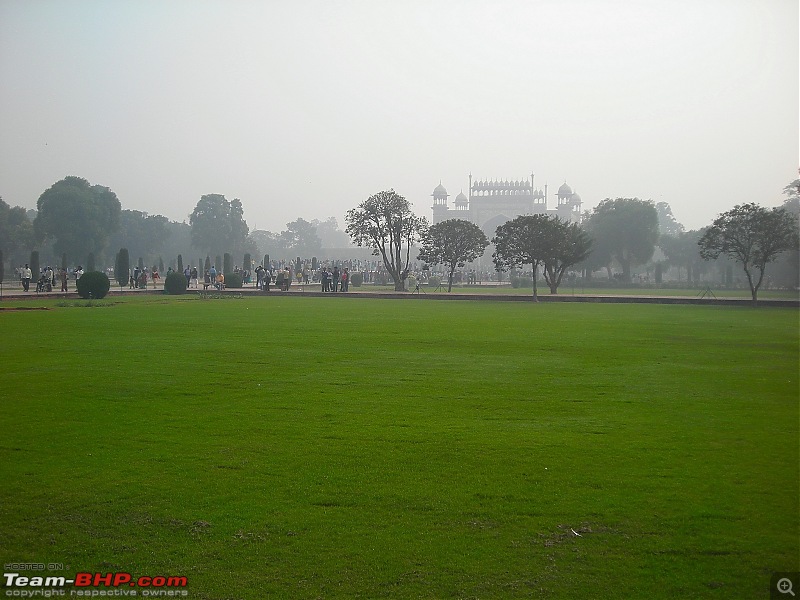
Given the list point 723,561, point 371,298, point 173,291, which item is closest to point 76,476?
point 723,561

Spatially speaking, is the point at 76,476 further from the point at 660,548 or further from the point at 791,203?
the point at 791,203

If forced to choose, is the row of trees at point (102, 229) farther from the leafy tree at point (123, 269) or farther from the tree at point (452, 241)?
the tree at point (452, 241)

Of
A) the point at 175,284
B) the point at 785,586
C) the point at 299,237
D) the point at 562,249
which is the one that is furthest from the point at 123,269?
the point at 299,237

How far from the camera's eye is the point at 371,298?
3164 cm

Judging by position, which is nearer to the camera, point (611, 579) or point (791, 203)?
point (611, 579)

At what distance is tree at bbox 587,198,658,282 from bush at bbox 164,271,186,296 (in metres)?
31.7

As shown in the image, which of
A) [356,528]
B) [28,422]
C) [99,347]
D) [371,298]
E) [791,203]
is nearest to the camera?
[356,528]

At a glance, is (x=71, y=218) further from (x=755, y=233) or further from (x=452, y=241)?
(x=755, y=233)

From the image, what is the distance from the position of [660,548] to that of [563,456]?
162 centimetres

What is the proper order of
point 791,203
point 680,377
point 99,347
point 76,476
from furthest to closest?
1. point 791,203
2. point 99,347
3. point 680,377
4. point 76,476

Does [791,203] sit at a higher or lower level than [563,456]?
higher

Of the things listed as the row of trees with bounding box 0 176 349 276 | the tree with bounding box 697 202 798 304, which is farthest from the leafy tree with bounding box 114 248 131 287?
the tree with bounding box 697 202 798 304

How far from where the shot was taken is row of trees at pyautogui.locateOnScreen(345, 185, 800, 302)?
28.0 m

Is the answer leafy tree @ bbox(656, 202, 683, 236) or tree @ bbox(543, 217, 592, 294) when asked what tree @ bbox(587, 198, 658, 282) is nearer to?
tree @ bbox(543, 217, 592, 294)
